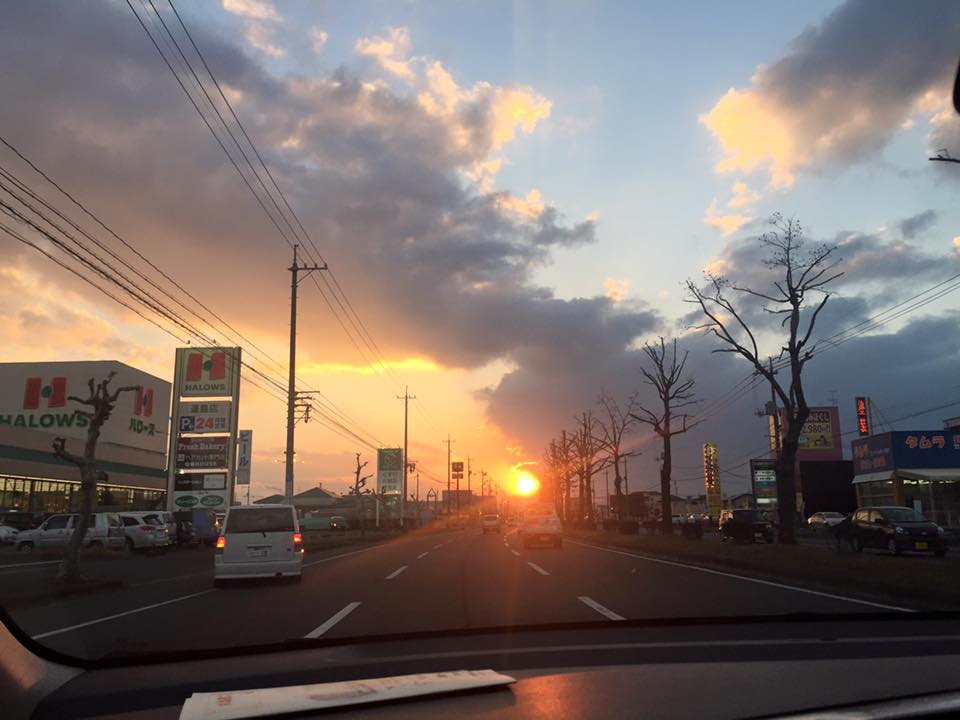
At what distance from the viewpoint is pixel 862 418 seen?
202 feet

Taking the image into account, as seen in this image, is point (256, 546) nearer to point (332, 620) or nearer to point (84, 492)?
point (84, 492)

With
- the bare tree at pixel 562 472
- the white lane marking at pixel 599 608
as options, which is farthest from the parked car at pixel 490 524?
the white lane marking at pixel 599 608

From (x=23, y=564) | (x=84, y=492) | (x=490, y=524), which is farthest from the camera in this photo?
(x=490, y=524)

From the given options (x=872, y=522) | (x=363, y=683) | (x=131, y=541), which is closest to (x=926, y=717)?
(x=363, y=683)

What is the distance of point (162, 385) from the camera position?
202 feet

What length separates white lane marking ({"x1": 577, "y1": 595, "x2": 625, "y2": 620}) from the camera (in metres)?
8.68

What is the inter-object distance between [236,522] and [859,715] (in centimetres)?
1427

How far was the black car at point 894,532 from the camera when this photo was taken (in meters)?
21.6

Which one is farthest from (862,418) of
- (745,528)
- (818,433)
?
(745,528)

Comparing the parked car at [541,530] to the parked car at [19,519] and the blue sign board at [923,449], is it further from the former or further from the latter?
the parked car at [19,519]

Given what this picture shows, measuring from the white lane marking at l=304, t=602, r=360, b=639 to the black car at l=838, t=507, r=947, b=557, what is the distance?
19.0 metres

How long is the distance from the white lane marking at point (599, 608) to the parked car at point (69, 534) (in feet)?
80.3

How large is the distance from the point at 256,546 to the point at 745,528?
2401 centimetres

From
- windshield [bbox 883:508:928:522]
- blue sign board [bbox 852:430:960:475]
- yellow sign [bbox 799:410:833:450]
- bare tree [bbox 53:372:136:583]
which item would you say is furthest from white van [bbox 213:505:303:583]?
yellow sign [bbox 799:410:833:450]
